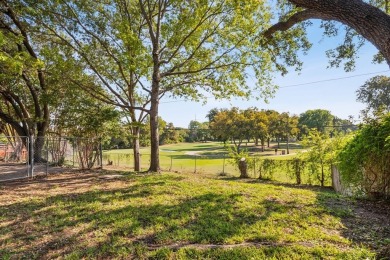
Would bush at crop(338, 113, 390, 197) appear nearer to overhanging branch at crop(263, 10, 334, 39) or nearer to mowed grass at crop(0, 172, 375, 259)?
mowed grass at crop(0, 172, 375, 259)

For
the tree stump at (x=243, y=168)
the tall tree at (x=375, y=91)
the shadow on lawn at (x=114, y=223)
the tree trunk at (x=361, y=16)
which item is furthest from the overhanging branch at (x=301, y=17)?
the tall tree at (x=375, y=91)

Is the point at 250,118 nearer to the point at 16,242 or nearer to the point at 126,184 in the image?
the point at 126,184

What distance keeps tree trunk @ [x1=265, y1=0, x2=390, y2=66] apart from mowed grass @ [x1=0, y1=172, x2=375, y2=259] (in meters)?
2.37

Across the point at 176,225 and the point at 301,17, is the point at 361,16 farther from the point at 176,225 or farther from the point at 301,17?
the point at 176,225

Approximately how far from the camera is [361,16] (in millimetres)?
2992

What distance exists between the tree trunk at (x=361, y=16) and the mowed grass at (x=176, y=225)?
2.37 meters

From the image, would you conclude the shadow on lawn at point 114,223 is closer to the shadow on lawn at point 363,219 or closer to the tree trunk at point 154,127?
the shadow on lawn at point 363,219

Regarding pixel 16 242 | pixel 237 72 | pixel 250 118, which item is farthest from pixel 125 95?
pixel 250 118

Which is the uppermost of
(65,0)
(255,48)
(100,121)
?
(65,0)

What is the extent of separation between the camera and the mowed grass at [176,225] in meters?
2.87

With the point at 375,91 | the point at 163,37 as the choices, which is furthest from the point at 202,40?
the point at 375,91

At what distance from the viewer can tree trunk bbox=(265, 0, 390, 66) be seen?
109 inches

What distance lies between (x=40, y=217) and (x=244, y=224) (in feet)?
11.2

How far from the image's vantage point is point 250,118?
111 ft
